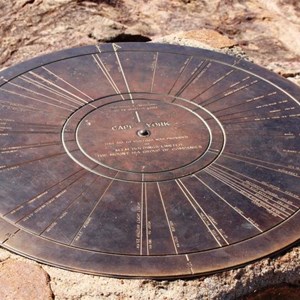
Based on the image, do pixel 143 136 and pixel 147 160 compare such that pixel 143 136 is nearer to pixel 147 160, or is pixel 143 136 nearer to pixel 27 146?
pixel 147 160

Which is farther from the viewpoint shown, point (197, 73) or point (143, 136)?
point (197, 73)

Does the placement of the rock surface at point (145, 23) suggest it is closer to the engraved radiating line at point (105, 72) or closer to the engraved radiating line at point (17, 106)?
the engraved radiating line at point (105, 72)

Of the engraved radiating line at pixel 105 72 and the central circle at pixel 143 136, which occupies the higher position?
the engraved radiating line at pixel 105 72

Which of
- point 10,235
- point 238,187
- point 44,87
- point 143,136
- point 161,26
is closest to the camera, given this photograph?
point 10,235

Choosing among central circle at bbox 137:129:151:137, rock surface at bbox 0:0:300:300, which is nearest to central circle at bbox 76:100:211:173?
central circle at bbox 137:129:151:137

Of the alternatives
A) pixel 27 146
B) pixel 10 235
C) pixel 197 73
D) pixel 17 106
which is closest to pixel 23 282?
pixel 10 235

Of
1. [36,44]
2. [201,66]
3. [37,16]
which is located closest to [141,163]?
[201,66]

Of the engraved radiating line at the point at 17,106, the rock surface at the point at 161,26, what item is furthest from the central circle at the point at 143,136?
the rock surface at the point at 161,26
